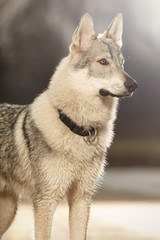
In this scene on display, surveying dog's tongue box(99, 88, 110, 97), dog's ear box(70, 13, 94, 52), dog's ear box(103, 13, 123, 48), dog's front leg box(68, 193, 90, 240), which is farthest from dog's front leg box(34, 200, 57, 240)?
dog's ear box(103, 13, 123, 48)

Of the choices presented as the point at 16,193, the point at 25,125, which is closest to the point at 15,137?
the point at 25,125

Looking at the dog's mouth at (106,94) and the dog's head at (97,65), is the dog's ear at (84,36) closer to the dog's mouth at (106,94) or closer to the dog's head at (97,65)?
the dog's head at (97,65)

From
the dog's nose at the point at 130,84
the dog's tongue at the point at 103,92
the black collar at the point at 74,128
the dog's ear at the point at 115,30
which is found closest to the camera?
the dog's nose at the point at 130,84

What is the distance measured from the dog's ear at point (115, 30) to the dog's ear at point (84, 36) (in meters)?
0.27

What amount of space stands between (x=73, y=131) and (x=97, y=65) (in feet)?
2.01

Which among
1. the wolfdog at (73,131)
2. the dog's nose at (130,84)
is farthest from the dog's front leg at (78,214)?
the dog's nose at (130,84)

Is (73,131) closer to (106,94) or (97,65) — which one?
(106,94)

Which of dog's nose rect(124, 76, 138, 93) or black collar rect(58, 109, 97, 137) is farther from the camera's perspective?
black collar rect(58, 109, 97, 137)

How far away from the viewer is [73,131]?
4.56m

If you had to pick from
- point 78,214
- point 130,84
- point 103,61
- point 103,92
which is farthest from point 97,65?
point 78,214

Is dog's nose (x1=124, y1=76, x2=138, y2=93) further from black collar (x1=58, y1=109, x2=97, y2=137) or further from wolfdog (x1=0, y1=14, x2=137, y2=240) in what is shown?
black collar (x1=58, y1=109, x2=97, y2=137)

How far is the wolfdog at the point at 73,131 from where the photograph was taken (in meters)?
4.40

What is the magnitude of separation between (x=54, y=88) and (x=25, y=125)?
43cm

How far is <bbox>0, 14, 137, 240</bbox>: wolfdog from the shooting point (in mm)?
4402
